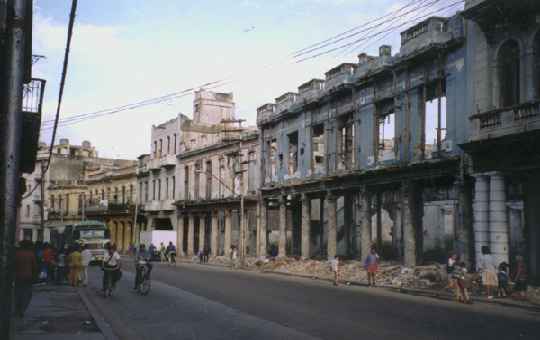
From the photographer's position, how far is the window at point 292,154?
40.3m

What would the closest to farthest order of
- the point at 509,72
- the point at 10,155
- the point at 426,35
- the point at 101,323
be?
1. the point at 10,155
2. the point at 101,323
3. the point at 509,72
4. the point at 426,35

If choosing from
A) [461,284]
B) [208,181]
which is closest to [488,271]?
[461,284]

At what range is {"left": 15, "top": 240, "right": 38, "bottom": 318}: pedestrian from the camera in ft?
41.8

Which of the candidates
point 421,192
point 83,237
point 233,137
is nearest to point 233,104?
point 233,137

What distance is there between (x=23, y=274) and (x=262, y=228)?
103 feet

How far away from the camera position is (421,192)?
28891mm

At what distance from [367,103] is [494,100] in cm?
991

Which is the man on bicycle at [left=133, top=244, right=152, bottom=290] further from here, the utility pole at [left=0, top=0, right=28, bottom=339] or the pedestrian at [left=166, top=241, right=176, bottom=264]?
the pedestrian at [left=166, top=241, right=176, bottom=264]

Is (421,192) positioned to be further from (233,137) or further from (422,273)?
(233,137)

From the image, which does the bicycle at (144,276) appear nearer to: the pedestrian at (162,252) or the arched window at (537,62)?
the arched window at (537,62)

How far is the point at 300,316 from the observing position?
567 inches

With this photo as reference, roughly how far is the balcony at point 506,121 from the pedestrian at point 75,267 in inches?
614

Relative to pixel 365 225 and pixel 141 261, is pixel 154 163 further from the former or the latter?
pixel 141 261

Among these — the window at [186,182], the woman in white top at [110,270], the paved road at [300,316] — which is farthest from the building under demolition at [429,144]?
the window at [186,182]
